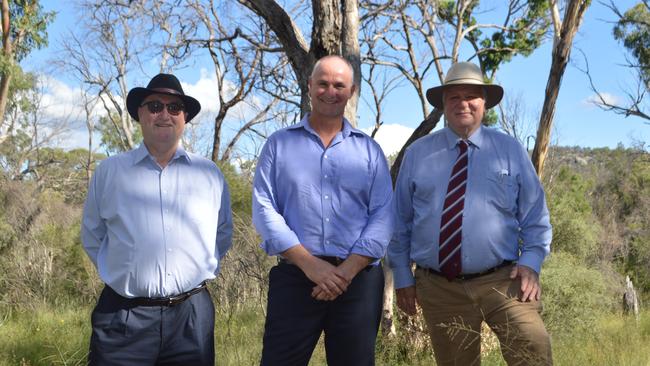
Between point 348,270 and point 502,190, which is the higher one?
point 502,190

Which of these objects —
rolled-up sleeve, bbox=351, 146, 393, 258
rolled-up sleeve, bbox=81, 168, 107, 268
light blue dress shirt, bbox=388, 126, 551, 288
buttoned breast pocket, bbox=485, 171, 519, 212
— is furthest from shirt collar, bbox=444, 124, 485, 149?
rolled-up sleeve, bbox=81, 168, 107, 268

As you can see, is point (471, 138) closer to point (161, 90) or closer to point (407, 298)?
point (407, 298)

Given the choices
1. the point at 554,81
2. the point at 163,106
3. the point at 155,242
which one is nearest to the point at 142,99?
the point at 163,106

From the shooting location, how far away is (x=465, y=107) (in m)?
3.67

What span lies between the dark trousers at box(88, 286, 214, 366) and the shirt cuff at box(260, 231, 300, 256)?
1.73 feet

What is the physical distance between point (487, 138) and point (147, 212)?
189 cm

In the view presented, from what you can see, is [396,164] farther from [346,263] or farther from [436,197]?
[346,263]

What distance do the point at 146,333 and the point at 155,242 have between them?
1.47 feet

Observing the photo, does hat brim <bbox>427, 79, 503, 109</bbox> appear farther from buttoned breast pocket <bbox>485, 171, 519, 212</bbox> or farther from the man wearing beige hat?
buttoned breast pocket <bbox>485, 171, 519, 212</bbox>

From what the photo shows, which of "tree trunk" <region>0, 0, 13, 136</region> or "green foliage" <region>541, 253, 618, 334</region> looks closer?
"green foliage" <region>541, 253, 618, 334</region>

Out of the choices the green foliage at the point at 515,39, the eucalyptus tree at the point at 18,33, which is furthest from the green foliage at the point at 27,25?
→ the green foliage at the point at 515,39

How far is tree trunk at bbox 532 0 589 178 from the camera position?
8.27 m

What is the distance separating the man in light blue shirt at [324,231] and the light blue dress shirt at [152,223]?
1.13ft

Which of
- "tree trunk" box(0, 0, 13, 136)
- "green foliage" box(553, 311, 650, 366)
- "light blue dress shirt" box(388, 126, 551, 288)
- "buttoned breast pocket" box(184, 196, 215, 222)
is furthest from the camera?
"tree trunk" box(0, 0, 13, 136)
